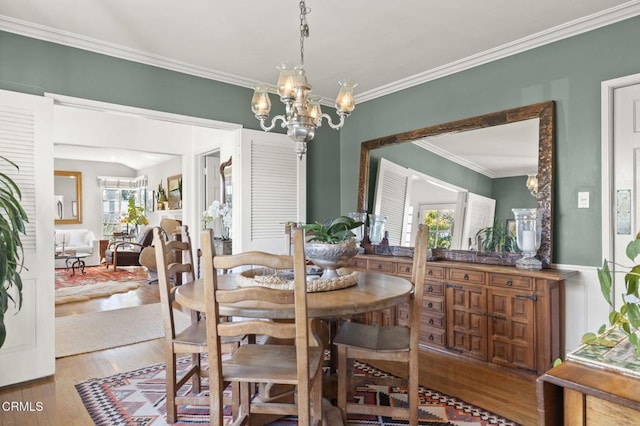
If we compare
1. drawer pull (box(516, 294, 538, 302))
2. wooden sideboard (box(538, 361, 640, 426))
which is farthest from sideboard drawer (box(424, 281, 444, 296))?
wooden sideboard (box(538, 361, 640, 426))

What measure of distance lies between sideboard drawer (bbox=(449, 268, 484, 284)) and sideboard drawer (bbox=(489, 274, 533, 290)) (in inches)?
3.5

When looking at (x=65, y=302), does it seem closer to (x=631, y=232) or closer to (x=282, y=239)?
(x=282, y=239)

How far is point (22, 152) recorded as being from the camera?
2.80 metres

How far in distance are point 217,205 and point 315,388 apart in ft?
10.5

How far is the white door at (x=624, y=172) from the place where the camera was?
103 inches

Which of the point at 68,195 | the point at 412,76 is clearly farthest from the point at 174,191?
the point at 412,76

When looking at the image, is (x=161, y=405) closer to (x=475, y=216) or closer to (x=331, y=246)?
(x=331, y=246)

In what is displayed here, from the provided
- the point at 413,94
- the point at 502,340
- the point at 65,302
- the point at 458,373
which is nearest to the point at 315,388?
the point at 458,373

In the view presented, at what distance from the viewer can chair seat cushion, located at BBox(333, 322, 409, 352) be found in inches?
80.5

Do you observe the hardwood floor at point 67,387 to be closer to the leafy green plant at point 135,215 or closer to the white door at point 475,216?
the white door at point 475,216

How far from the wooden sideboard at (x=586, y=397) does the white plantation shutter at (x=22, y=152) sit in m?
3.25

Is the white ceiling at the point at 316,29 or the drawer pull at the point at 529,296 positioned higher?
the white ceiling at the point at 316,29

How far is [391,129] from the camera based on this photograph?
423 centimetres

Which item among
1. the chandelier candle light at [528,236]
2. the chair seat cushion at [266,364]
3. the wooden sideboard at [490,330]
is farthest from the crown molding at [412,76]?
the chair seat cushion at [266,364]
